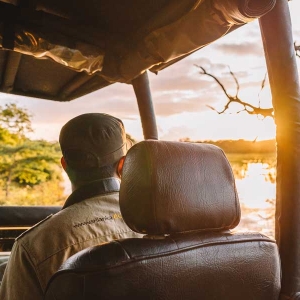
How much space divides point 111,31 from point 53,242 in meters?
1.83

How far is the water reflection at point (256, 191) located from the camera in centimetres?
358

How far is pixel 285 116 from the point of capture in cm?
192

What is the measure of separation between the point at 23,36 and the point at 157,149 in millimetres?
1679

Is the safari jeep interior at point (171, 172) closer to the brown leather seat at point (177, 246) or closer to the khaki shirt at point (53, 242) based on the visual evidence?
the brown leather seat at point (177, 246)

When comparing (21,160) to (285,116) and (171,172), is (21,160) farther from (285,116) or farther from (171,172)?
(171,172)

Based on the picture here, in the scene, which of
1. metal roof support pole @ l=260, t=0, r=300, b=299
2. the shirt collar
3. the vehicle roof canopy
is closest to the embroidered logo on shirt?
the shirt collar

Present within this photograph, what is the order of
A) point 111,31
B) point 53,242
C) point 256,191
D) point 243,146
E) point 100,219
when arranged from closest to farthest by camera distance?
point 53,242, point 100,219, point 111,31, point 243,146, point 256,191

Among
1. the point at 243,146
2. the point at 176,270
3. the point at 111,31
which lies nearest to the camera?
the point at 176,270

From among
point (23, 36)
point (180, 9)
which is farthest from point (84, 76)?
point (180, 9)

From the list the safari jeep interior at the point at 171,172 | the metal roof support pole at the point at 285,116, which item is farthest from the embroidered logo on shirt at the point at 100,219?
the metal roof support pole at the point at 285,116

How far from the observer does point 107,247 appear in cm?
118

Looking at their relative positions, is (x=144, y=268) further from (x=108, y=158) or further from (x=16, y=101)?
(x=16, y=101)

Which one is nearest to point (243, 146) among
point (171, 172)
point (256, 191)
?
point (256, 191)

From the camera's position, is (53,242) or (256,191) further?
(256,191)
